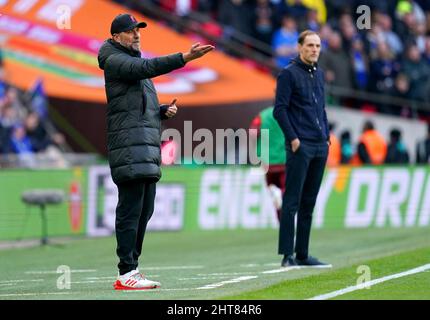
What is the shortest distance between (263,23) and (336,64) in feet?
6.16

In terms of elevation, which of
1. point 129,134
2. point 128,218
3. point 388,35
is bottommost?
point 128,218

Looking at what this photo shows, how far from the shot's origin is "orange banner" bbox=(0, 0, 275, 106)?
23.9m

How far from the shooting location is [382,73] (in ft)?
88.7

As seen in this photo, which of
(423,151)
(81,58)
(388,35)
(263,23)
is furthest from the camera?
(388,35)

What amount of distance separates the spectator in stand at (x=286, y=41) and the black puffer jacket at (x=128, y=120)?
15018mm

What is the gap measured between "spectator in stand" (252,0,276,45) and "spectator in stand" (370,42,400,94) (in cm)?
237

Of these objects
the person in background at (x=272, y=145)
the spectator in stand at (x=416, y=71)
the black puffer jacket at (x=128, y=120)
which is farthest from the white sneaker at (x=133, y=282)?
the spectator in stand at (x=416, y=71)

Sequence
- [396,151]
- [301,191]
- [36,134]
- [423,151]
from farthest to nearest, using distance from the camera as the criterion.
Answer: [423,151]
[396,151]
[36,134]
[301,191]

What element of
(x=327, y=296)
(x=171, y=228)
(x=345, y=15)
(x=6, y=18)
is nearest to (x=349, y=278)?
(x=327, y=296)

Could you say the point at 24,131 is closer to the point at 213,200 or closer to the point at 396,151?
the point at 213,200

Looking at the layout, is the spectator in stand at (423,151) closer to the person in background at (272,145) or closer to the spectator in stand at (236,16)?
the spectator in stand at (236,16)

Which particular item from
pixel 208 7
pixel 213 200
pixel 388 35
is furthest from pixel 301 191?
pixel 388 35

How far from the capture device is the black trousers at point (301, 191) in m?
13.0
